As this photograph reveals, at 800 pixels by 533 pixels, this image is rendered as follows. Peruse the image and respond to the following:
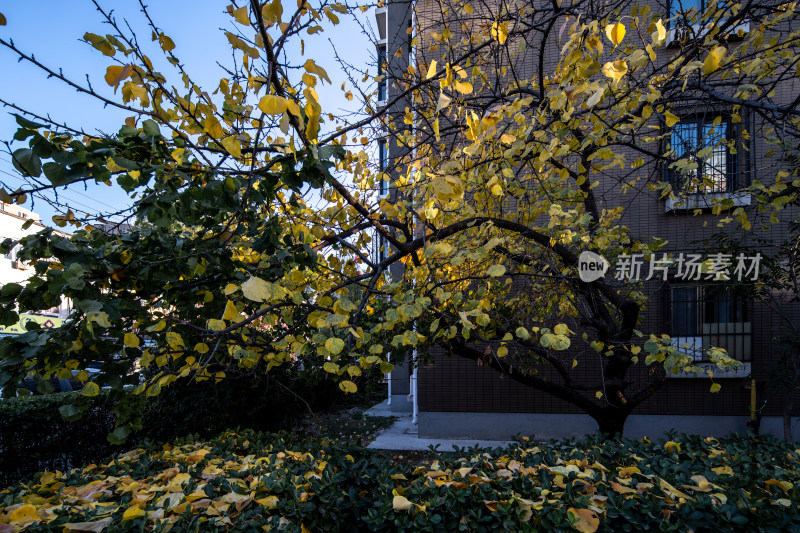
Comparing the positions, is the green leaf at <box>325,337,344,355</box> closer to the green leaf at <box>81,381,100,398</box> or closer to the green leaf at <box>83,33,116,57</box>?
the green leaf at <box>81,381,100,398</box>

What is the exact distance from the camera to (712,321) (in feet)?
24.0

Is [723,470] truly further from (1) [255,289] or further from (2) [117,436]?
(2) [117,436]

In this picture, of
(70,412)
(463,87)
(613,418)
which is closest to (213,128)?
(463,87)

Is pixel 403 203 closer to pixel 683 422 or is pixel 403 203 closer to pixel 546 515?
pixel 546 515

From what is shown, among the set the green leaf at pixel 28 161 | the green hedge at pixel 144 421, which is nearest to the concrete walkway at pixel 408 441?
the green hedge at pixel 144 421

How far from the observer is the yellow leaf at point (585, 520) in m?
1.87

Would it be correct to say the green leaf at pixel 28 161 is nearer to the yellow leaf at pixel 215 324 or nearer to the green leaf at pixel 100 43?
the green leaf at pixel 100 43

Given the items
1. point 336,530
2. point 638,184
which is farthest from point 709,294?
point 336,530

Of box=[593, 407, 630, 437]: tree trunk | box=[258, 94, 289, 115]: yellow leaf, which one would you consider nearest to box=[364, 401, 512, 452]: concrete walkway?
box=[593, 407, 630, 437]: tree trunk

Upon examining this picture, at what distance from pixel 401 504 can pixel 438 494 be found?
0.21m

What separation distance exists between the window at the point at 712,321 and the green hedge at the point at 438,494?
4.90m

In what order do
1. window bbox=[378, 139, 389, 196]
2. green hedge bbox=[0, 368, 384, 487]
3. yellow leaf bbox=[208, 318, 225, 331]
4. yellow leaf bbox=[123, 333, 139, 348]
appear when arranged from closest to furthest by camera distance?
yellow leaf bbox=[123, 333, 139, 348], yellow leaf bbox=[208, 318, 225, 331], window bbox=[378, 139, 389, 196], green hedge bbox=[0, 368, 384, 487]

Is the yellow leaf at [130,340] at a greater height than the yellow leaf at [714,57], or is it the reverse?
the yellow leaf at [714,57]

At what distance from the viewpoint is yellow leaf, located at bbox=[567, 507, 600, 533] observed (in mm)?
1866
